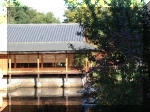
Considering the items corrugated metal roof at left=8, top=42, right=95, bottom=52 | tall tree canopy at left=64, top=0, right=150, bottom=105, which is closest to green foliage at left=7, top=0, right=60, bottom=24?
corrugated metal roof at left=8, top=42, right=95, bottom=52

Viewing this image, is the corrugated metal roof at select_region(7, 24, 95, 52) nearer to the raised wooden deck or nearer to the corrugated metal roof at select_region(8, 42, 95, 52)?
the corrugated metal roof at select_region(8, 42, 95, 52)

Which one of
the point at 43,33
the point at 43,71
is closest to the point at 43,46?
the point at 43,71

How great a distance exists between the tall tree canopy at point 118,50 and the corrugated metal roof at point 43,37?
14.8 m

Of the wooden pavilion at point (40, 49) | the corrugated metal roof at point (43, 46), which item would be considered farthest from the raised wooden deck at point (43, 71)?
the corrugated metal roof at point (43, 46)

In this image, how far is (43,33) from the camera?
77.4 feet

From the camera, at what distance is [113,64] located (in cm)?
492

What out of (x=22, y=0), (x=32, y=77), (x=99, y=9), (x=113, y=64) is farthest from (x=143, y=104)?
(x=22, y=0)

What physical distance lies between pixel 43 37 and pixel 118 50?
18443mm

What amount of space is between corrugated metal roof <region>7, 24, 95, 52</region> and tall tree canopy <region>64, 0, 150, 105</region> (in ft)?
48.4

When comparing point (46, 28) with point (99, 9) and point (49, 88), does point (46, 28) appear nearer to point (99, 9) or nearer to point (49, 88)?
point (49, 88)

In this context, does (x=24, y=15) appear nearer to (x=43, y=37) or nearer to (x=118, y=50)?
(x=43, y=37)

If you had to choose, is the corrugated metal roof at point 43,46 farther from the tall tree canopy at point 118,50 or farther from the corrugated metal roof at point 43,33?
the tall tree canopy at point 118,50

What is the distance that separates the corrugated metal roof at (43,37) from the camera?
2100 centimetres

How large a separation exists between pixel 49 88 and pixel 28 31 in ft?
22.1
